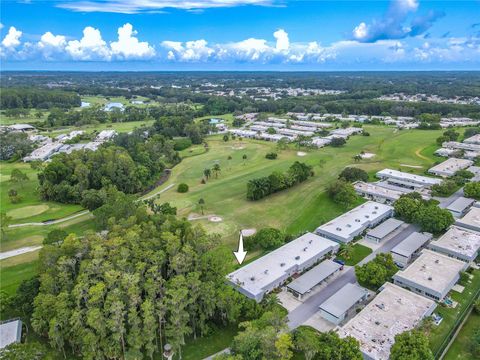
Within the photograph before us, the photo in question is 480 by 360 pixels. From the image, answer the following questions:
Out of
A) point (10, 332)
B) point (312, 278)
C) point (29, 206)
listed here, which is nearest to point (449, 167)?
point (312, 278)

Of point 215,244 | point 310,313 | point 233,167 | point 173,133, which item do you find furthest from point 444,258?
point 173,133

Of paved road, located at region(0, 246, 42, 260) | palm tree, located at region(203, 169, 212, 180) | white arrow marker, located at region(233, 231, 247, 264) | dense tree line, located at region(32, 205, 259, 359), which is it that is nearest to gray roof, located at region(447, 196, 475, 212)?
white arrow marker, located at region(233, 231, 247, 264)

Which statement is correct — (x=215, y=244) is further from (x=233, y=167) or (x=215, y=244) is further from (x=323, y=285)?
(x=233, y=167)

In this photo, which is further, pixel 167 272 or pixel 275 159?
pixel 275 159

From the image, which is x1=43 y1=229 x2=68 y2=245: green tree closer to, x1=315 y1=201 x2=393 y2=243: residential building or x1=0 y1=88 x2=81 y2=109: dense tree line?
x1=315 y1=201 x2=393 y2=243: residential building

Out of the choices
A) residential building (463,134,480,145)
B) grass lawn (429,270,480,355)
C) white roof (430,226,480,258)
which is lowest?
grass lawn (429,270,480,355)

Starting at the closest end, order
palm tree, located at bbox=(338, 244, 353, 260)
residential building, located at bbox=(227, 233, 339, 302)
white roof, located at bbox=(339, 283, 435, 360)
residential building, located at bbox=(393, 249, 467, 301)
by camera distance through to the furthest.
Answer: white roof, located at bbox=(339, 283, 435, 360), residential building, located at bbox=(393, 249, 467, 301), residential building, located at bbox=(227, 233, 339, 302), palm tree, located at bbox=(338, 244, 353, 260)

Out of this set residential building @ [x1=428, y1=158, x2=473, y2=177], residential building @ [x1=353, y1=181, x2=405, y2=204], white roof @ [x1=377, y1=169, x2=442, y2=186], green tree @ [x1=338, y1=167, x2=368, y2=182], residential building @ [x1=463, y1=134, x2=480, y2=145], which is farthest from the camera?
residential building @ [x1=463, y1=134, x2=480, y2=145]
